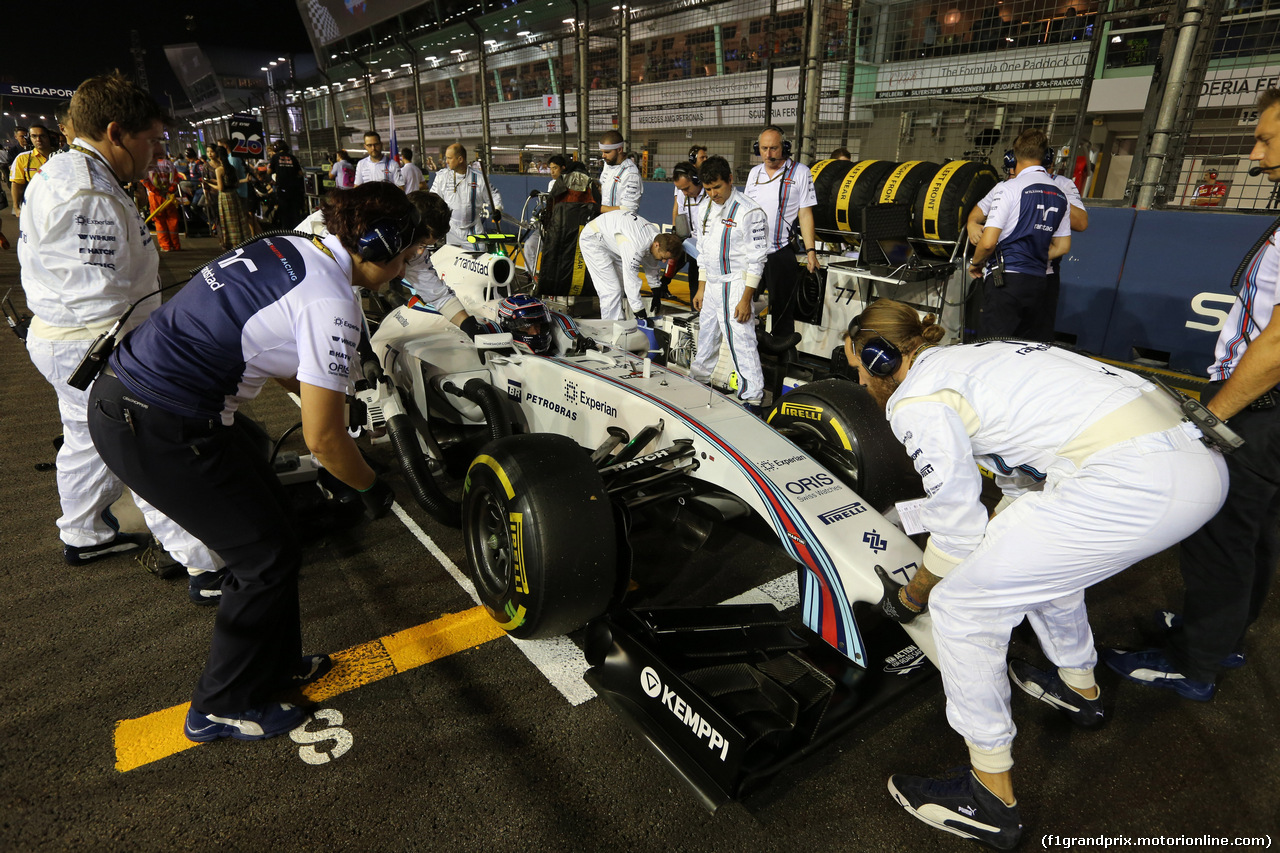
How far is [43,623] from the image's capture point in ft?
9.68

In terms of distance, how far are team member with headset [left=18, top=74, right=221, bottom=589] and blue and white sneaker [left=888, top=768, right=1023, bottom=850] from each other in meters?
2.81

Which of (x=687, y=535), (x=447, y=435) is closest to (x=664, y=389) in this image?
(x=687, y=535)

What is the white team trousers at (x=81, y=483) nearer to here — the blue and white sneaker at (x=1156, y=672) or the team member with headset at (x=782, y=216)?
the blue and white sneaker at (x=1156, y=672)

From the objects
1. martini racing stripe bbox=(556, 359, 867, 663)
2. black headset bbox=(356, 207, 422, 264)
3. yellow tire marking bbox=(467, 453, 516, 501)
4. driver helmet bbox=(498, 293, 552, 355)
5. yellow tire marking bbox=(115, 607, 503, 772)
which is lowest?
yellow tire marking bbox=(115, 607, 503, 772)

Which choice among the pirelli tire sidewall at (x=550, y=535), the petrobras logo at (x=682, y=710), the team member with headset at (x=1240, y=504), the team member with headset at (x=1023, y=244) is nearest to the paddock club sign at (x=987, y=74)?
the team member with headset at (x=1023, y=244)

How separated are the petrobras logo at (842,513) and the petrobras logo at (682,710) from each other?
2.71 feet

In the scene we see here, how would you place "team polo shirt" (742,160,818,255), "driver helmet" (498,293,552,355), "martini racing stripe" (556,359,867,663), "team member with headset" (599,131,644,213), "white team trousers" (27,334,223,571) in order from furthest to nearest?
"team member with headset" (599,131,644,213), "team polo shirt" (742,160,818,255), "driver helmet" (498,293,552,355), "white team trousers" (27,334,223,571), "martini racing stripe" (556,359,867,663)

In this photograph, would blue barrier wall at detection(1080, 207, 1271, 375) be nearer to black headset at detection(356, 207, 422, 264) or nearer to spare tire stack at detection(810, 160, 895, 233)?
spare tire stack at detection(810, 160, 895, 233)

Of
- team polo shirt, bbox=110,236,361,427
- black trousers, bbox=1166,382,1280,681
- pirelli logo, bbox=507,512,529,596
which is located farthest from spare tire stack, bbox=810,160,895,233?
team polo shirt, bbox=110,236,361,427

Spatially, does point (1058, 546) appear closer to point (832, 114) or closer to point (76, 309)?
point (76, 309)

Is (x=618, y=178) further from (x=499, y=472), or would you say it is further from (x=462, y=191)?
(x=499, y=472)

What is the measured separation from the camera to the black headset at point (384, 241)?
2125 mm

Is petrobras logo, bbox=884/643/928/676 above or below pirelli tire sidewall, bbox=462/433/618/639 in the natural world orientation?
below

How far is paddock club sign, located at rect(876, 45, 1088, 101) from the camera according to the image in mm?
6594
